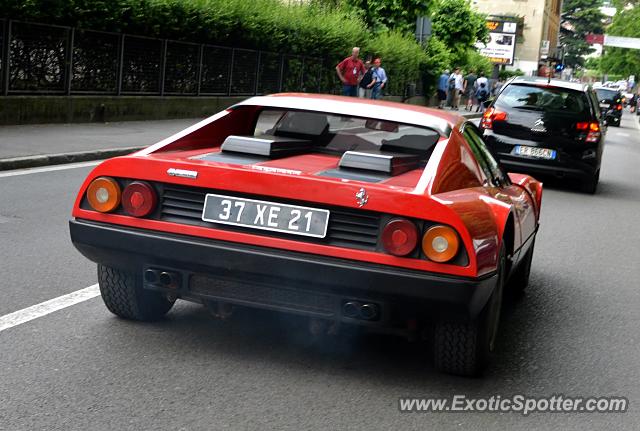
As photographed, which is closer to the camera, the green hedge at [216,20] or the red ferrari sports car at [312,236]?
the red ferrari sports car at [312,236]

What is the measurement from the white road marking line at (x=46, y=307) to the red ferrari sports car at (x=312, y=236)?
18.9 inches

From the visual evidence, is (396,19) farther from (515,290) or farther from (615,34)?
(615,34)

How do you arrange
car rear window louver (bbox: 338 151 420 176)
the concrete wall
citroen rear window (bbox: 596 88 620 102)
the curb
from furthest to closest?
citroen rear window (bbox: 596 88 620 102)
the concrete wall
the curb
car rear window louver (bbox: 338 151 420 176)

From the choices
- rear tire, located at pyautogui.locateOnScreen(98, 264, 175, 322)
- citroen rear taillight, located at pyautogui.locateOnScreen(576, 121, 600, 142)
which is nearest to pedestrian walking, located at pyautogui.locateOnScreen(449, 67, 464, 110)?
citroen rear taillight, located at pyautogui.locateOnScreen(576, 121, 600, 142)

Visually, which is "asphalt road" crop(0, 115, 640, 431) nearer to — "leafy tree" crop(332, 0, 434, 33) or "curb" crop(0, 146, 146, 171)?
"curb" crop(0, 146, 146, 171)

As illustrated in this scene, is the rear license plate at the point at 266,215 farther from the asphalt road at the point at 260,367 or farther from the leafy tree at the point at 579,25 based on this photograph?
the leafy tree at the point at 579,25

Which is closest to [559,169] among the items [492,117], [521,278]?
[492,117]

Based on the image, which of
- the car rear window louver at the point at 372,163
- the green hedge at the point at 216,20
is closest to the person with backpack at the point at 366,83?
the green hedge at the point at 216,20

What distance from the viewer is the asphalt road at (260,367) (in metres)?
4.21

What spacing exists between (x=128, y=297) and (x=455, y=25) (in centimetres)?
4800

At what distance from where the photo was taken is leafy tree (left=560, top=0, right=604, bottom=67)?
423 feet

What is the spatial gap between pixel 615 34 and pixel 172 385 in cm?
11908

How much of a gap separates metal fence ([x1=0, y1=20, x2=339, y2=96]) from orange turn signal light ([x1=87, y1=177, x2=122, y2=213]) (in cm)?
1280

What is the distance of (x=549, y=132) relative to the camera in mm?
15109
